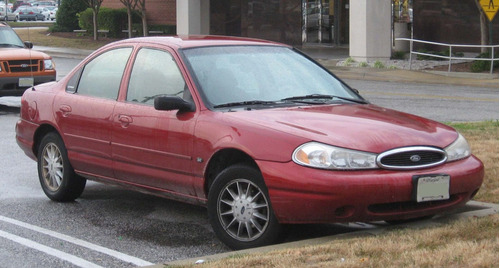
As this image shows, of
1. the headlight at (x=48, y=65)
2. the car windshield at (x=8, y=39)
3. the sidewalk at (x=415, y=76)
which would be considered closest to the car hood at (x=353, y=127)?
the headlight at (x=48, y=65)

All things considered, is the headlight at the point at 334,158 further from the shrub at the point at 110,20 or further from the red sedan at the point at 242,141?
the shrub at the point at 110,20

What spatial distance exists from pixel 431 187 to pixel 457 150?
0.52 metres

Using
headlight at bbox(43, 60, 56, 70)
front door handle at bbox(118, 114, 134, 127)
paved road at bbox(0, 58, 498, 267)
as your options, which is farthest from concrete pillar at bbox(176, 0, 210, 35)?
front door handle at bbox(118, 114, 134, 127)

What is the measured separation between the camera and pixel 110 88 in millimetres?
8141

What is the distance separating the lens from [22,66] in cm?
1770

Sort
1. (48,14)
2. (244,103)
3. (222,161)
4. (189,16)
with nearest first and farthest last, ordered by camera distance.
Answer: (222,161) → (244,103) → (189,16) → (48,14)

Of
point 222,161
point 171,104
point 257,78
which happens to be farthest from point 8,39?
point 222,161

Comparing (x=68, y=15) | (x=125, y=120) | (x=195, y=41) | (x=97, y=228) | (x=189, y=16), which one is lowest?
(x=97, y=228)

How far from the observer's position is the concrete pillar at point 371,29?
1101 inches

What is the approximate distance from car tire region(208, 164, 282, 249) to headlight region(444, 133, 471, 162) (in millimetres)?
1408

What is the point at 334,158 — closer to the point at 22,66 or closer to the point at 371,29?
the point at 22,66

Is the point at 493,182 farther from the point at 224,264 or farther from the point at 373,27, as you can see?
the point at 373,27

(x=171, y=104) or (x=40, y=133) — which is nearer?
(x=171, y=104)

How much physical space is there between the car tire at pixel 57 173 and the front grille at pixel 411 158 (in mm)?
3448
